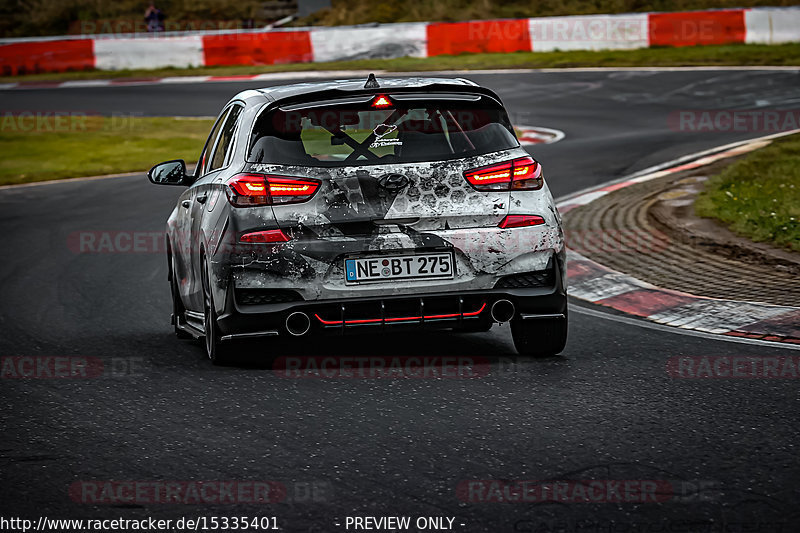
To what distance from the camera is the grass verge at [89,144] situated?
20.4 metres

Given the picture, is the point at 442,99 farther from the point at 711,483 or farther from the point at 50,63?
the point at 50,63

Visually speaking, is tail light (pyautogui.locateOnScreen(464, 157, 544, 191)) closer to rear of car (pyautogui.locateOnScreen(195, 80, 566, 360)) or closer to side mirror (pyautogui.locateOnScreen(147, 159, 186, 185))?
rear of car (pyautogui.locateOnScreen(195, 80, 566, 360))

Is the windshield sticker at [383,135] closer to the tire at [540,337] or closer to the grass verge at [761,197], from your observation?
the tire at [540,337]

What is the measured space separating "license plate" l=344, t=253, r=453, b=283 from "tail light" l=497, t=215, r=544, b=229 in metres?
0.35

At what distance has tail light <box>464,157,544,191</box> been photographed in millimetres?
6590

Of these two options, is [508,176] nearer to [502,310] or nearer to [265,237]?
[502,310]

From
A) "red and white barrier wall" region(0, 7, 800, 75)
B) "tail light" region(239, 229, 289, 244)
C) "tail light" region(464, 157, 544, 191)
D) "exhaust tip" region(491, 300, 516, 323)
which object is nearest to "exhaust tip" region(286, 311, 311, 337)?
"tail light" region(239, 229, 289, 244)

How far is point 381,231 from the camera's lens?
6.46 metres

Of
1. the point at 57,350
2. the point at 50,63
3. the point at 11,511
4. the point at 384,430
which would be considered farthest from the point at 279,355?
the point at 50,63

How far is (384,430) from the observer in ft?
18.1

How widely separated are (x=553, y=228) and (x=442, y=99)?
0.93 metres

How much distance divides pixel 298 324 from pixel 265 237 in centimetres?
49

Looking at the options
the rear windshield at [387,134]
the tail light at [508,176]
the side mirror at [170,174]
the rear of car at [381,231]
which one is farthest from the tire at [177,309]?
the tail light at [508,176]

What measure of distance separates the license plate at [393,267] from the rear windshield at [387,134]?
20.4 inches
